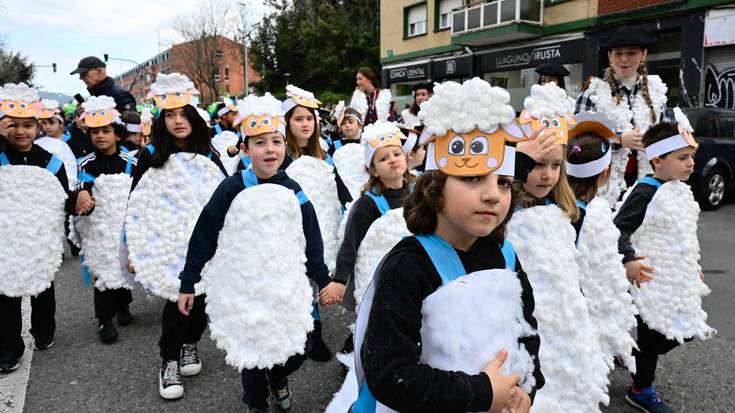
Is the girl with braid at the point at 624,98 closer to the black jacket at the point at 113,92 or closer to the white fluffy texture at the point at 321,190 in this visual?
the white fluffy texture at the point at 321,190

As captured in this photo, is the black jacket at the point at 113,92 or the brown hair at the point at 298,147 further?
the black jacket at the point at 113,92

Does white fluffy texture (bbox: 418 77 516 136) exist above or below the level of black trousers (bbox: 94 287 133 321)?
above

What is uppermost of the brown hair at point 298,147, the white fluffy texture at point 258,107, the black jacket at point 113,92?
the black jacket at point 113,92

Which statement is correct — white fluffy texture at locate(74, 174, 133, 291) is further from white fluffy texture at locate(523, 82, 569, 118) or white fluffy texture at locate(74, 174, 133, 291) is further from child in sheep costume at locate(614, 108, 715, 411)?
child in sheep costume at locate(614, 108, 715, 411)

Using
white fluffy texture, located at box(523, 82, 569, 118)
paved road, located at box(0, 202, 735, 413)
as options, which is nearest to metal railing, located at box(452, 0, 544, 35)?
paved road, located at box(0, 202, 735, 413)

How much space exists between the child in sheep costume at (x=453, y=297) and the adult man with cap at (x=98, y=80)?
588 centimetres

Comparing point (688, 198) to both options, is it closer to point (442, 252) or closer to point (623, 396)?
point (623, 396)

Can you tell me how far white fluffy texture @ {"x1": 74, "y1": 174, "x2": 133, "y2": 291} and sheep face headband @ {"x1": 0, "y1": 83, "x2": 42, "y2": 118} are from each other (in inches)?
27.8

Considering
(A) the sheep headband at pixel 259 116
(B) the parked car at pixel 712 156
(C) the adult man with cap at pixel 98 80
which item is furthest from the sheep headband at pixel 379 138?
(B) the parked car at pixel 712 156

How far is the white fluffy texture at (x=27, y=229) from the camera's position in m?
3.96

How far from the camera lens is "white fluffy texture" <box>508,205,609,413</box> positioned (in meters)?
2.37

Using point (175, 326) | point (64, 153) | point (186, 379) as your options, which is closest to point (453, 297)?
point (175, 326)

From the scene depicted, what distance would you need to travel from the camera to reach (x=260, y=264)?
9.53 ft

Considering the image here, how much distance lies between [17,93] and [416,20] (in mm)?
24288
